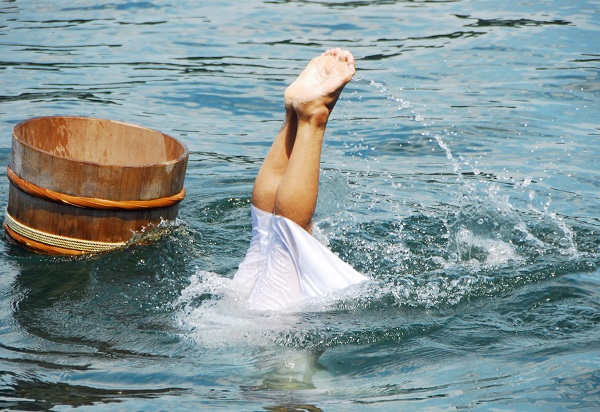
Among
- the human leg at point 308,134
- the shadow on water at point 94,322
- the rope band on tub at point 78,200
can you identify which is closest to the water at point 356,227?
the shadow on water at point 94,322

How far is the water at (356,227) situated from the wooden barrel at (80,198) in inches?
5.3

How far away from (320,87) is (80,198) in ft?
5.41

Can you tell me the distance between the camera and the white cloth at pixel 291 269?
440cm

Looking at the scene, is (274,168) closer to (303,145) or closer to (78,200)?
(303,145)

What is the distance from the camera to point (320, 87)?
4570 millimetres

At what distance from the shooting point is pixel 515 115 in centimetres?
874

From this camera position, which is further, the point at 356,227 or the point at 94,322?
the point at 356,227

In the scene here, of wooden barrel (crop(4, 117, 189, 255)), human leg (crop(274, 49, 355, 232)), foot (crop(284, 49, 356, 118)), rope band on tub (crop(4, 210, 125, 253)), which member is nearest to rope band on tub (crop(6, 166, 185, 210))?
wooden barrel (crop(4, 117, 189, 255))

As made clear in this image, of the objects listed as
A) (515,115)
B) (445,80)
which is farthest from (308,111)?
(445,80)

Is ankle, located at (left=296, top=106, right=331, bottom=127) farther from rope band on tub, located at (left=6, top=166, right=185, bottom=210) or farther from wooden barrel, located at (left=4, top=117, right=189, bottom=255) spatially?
rope band on tub, located at (left=6, top=166, right=185, bottom=210)

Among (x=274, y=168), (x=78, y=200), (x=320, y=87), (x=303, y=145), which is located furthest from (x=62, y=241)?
(x=320, y=87)

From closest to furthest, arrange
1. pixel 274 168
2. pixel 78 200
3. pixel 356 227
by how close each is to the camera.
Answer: pixel 274 168 → pixel 78 200 → pixel 356 227

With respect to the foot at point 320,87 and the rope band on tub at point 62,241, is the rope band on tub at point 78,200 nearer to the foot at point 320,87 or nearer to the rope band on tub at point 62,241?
the rope band on tub at point 62,241

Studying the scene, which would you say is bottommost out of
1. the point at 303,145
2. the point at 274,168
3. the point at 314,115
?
the point at 274,168
